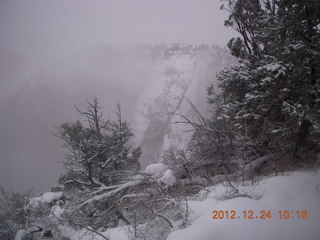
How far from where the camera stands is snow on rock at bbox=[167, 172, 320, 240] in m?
2.80

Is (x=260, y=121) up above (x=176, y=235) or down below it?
above

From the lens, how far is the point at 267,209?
319 centimetres

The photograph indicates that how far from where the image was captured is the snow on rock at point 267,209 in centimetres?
280

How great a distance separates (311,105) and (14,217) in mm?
14426

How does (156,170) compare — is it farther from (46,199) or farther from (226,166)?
(46,199)

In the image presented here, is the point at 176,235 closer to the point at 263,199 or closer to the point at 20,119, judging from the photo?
the point at 263,199

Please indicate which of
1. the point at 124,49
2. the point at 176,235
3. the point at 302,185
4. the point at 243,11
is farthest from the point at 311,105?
the point at 124,49

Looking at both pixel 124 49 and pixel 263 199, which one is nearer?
pixel 263 199

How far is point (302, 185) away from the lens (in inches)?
143

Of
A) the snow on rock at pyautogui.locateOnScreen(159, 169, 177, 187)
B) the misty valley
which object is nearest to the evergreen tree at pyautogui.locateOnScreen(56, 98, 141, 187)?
the misty valley
